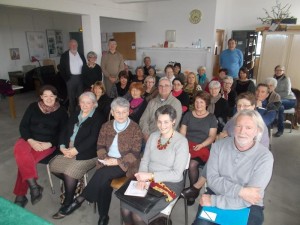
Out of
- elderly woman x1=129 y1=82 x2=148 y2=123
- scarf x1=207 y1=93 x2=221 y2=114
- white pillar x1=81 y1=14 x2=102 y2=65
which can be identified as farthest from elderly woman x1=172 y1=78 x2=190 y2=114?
white pillar x1=81 y1=14 x2=102 y2=65

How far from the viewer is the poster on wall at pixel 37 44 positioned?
834cm

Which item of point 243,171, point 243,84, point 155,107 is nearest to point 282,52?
point 243,84

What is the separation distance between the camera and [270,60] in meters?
6.02

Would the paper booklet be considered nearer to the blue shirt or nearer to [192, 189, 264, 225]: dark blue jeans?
Answer: [192, 189, 264, 225]: dark blue jeans

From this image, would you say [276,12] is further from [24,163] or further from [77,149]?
[24,163]

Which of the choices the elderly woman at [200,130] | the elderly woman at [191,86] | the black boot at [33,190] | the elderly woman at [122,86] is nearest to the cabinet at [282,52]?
the elderly woman at [191,86]

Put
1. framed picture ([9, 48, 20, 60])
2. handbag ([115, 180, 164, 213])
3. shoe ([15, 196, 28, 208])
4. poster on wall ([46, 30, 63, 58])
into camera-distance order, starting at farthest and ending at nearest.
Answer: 1. poster on wall ([46, 30, 63, 58])
2. framed picture ([9, 48, 20, 60])
3. shoe ([15, 196, 28, 208])
4. handbag ([115, 180, 164, 213])

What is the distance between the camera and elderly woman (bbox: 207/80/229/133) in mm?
3100

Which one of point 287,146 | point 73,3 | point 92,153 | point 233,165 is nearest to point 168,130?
point 233,165

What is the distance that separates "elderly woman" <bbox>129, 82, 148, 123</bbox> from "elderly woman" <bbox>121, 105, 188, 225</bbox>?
1.04 metres

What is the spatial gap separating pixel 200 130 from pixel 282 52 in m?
4.49

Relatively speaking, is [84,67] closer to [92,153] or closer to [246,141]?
[92,153]

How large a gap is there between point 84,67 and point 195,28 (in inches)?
152

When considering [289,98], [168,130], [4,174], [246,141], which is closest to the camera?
[246,141]
